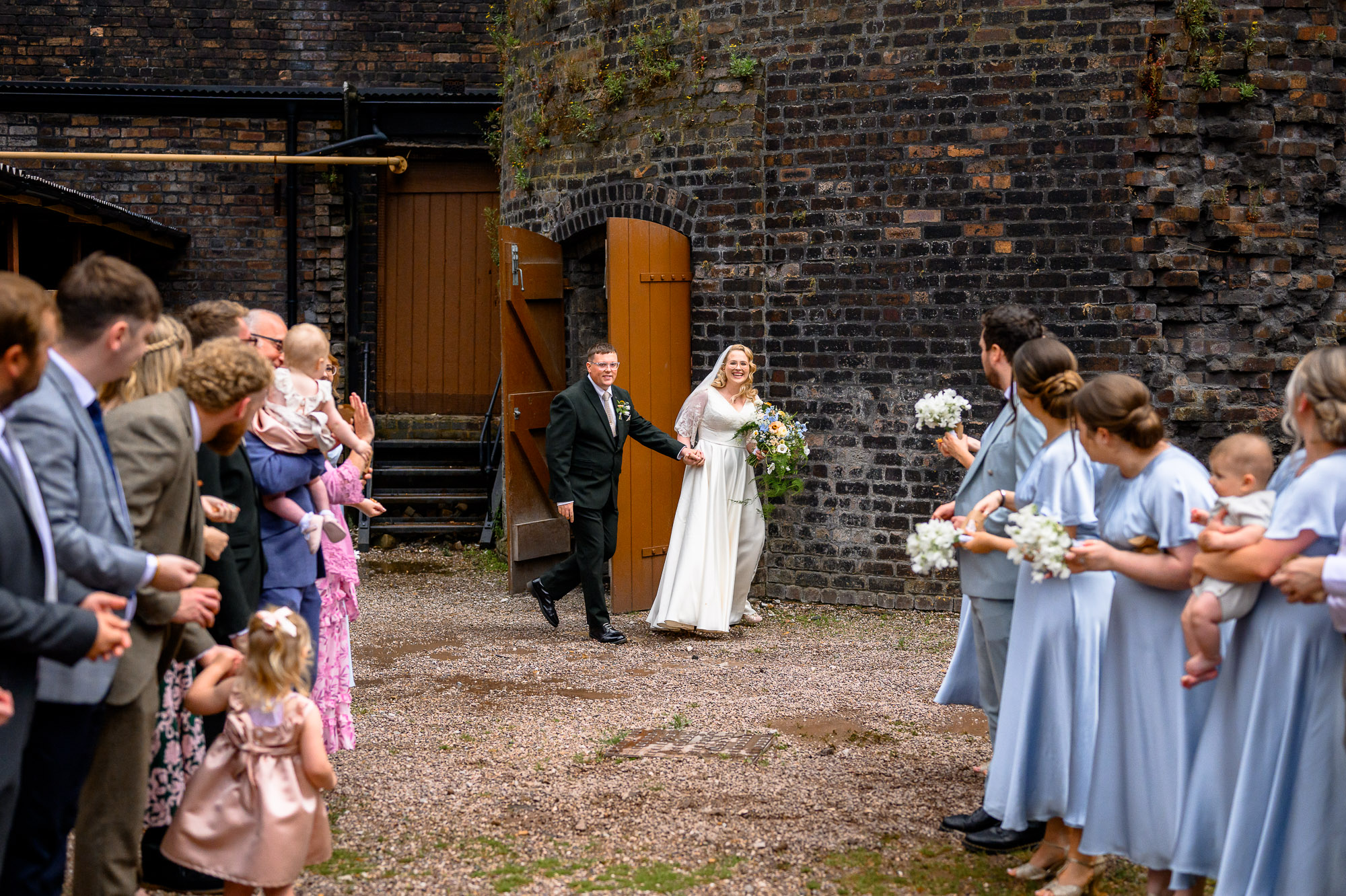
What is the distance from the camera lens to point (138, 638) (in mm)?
2752

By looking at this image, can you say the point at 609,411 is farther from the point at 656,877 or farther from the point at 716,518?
the point at 656,877

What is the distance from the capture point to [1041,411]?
364cm

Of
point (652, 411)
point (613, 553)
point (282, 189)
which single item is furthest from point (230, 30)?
point (613, 553)

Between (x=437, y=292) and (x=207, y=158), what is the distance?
98.0 inches

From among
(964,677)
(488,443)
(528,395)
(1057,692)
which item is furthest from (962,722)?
(488,443)

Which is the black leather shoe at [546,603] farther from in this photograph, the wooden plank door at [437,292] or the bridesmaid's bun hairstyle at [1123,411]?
the wooden plank door at [437,292]

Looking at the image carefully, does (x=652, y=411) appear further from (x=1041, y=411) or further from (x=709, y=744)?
(x=1041, y=411)

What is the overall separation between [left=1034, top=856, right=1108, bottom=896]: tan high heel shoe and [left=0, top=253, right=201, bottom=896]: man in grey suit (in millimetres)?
2527

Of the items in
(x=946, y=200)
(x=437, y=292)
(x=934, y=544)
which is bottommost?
(x=934, y=544)

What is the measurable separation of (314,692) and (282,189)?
8.52m

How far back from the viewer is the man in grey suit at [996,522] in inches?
152

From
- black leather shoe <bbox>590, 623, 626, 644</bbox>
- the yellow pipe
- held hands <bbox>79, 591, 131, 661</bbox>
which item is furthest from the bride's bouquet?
the yellow pipe

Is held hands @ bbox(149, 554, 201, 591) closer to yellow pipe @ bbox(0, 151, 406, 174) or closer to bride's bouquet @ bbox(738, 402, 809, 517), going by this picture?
bride's bouquet @ bbox(738, 402, 809, 517)

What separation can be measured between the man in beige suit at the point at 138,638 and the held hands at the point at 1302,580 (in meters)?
2.50
